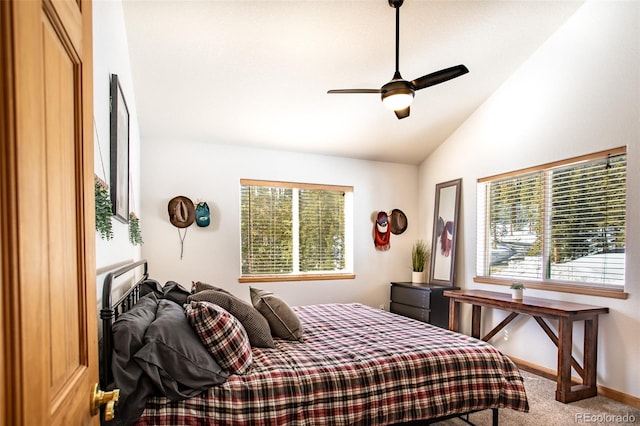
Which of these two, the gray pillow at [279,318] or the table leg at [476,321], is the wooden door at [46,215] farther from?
the table leg at [476,321]

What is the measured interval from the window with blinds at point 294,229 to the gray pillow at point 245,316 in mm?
2529

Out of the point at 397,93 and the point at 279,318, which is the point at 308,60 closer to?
the point at 397,93

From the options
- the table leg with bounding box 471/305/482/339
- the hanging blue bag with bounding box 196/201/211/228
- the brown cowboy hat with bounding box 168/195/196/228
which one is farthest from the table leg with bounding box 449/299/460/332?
the brown cowboy hat with bounding box 168/195/196/228

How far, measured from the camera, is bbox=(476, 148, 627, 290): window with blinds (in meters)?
3.24

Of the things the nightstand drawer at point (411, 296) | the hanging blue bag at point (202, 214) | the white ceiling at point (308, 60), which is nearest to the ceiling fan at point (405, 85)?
the white ceiling at point (308, 60)

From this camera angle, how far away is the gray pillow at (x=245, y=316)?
232 centimetres

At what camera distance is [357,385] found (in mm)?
1997

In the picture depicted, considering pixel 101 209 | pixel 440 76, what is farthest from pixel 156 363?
pixel 440 76

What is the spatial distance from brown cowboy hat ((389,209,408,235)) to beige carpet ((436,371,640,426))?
2.84 m

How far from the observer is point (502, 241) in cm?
434

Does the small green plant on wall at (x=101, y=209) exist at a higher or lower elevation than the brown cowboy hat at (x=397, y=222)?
higher

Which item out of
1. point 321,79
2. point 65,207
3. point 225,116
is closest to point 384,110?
point 321,79

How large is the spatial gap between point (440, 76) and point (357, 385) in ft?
7.05

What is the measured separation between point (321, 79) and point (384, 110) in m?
0.97
